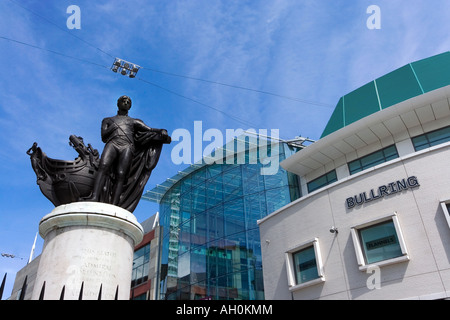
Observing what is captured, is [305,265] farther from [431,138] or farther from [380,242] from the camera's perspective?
[431,138]

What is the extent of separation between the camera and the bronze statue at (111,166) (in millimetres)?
6316

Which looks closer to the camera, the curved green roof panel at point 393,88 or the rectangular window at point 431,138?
the rectangular window at point 431,138

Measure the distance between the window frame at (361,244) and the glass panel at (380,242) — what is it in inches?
5.6

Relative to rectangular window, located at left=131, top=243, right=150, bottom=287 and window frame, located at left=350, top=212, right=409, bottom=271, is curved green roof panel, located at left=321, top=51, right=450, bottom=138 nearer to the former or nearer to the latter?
window frame, located at left=350, top=212, right=409, bottom=271

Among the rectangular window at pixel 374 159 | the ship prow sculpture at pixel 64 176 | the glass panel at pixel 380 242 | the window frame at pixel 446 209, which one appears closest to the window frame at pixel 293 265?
the glass panel at pixel 380 242

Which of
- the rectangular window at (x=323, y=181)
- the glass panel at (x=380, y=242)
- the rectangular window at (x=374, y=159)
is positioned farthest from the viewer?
the rectangular window at (x=323, y=181)

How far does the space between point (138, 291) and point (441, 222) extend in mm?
30140


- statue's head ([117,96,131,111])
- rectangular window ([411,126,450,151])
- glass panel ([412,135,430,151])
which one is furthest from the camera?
glass panel ([412,135,430,151])

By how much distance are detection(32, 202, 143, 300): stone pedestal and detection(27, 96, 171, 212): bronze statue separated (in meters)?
0.56

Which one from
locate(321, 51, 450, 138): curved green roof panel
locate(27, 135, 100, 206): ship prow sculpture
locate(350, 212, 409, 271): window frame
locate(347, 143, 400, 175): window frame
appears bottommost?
locate(27, 135, 100, 206): ship prow sculpture

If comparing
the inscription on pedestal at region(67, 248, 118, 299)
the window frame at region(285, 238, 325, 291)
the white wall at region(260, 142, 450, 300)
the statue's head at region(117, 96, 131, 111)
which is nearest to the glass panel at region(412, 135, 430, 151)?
the white wall at region(260, 142, 450, 300)

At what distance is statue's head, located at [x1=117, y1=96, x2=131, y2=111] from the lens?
7.21 meters

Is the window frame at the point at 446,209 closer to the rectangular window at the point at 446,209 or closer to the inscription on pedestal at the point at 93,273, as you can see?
the rectangular window at the point at 446,209
